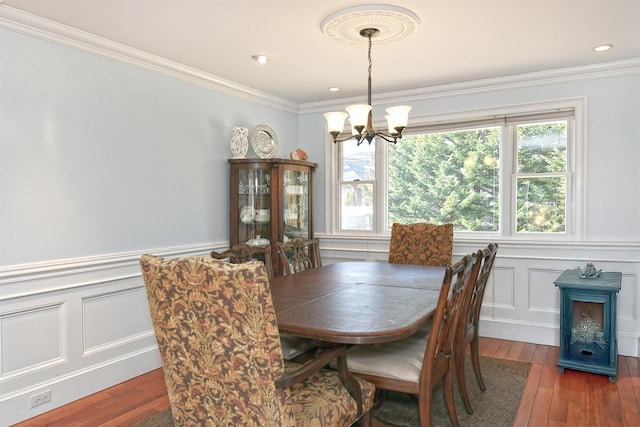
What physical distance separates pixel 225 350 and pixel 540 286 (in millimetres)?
3353

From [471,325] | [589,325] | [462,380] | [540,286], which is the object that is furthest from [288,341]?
[540,286]

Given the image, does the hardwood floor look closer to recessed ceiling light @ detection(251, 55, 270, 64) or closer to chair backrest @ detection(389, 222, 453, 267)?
chair backrest @ detection(389, 222, 453, 267)

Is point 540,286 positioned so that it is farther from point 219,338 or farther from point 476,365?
point 219,338

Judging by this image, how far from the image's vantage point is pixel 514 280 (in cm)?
414

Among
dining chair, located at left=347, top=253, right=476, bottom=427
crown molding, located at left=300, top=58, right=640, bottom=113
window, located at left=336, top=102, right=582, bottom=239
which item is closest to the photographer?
dining chair, located at left=347, top=253, right=476, bottom=427

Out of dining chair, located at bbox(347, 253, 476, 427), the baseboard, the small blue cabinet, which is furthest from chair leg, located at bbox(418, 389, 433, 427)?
the baseboard

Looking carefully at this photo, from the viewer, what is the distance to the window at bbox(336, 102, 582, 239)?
4.04m

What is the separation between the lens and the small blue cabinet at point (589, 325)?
324 cm

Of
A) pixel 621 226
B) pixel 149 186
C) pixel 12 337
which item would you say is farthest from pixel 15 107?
pixel 621 226

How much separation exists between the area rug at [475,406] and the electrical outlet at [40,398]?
2.17ft

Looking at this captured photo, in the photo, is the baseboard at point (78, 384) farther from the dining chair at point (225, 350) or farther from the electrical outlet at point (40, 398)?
the dining chair at point (225, 350)

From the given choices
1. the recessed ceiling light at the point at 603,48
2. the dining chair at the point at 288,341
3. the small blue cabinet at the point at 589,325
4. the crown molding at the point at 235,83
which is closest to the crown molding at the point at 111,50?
the crown molding at the point at 235,83

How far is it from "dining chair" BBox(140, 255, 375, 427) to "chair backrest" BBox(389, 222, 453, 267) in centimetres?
225

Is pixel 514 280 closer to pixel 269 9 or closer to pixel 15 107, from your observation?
pixel 269 9
